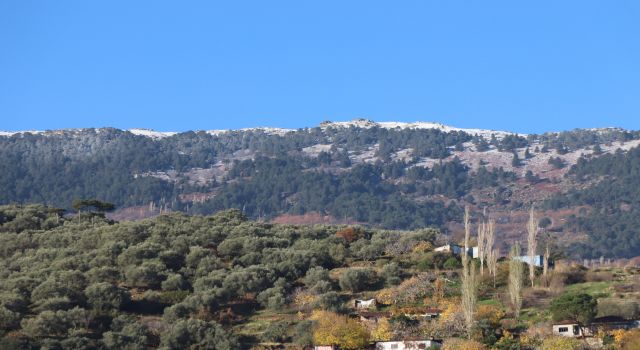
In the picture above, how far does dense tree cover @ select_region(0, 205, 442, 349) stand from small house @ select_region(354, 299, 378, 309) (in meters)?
0.97

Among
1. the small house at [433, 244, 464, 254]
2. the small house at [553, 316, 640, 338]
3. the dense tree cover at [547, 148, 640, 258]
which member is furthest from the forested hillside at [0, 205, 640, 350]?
the dense tree cover at [547, 148, 640, 258]

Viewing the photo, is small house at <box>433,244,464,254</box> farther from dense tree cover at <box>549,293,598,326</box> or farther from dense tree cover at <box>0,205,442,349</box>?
dense tree cover at <box>549,293,598,326</box>

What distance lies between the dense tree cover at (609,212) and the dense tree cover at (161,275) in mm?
68504

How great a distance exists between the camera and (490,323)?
234 ft

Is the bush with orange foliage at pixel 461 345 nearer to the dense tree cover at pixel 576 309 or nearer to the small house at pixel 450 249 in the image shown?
the dense tree cover at pixel 576 309

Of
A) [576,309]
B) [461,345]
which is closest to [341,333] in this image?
[461,345]

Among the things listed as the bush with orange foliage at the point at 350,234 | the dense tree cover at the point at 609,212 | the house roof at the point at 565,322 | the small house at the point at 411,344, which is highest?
the dense tree cover at the point at 609,212

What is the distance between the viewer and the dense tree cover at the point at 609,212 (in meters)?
167

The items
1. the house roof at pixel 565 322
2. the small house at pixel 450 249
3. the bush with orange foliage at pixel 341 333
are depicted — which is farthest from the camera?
the small house at pixel 450 249

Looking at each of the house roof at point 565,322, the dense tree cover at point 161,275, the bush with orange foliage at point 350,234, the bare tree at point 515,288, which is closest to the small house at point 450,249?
the dense tree cover at point 161,275

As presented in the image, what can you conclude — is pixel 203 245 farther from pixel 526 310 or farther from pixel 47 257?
pixel 526 310

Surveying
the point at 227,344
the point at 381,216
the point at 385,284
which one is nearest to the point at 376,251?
the point at 385,284

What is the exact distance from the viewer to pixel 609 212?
183 m

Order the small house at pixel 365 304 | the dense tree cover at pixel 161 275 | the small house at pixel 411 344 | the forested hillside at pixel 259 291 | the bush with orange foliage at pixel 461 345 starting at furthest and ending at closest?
the small house at pixel 365 304 → the dense tree cover at pixel 161 275 → the forested hillside at pixel 259 291 → the small house at pixel 411 344 → the bush with orange foliage at pixel 461 345
